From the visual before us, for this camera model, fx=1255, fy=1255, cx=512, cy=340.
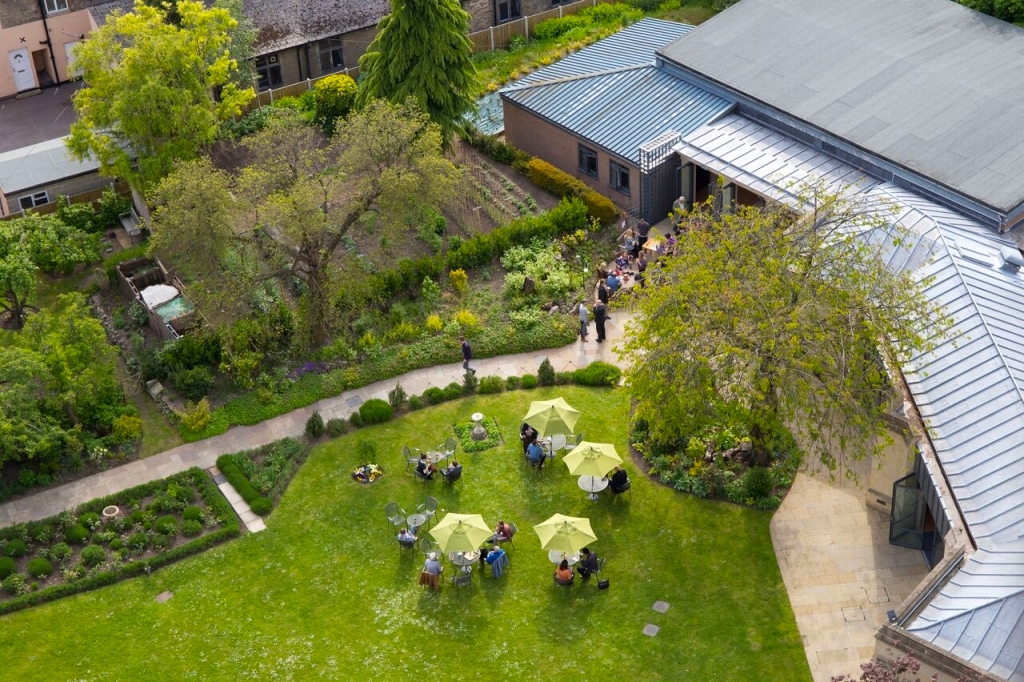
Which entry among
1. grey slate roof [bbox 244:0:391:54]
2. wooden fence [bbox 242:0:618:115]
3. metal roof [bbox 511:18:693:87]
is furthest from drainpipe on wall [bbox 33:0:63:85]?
metal roof [bbox 511:18:693:87]

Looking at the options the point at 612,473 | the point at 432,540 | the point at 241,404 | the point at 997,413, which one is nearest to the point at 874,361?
A: the point at 997,413

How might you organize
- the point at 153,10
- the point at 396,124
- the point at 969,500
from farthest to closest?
the point at 153,10 < the point at 396,124 < the point at 969,500

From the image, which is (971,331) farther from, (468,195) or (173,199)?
(173,199)

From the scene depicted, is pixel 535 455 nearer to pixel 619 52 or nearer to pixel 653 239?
pixel 653 239

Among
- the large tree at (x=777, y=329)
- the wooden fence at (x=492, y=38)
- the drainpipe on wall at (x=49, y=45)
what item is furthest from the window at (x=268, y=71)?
the large tree at (x=777, y=329)

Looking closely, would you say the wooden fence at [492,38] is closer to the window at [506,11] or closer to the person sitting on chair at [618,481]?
the window at [506,11]

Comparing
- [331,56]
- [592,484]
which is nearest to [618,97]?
[331,56]
